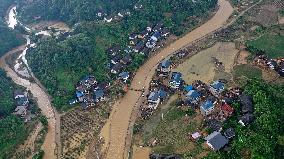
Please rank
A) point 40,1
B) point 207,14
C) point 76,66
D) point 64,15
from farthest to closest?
point 40,1
point 64,15
point 207,14
point 76,66

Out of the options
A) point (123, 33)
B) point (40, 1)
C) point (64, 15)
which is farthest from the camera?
point (40, 1)

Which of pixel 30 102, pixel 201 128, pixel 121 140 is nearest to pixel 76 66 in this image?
pixel 30 102

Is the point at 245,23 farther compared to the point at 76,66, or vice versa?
the point at 245,23

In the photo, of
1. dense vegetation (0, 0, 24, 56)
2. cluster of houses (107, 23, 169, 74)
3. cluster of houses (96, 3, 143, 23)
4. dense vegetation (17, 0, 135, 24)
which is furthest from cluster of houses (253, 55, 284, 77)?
dense vegetation (0, 0, 24, 56)

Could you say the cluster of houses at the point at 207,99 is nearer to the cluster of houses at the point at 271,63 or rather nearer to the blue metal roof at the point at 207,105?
the blue metal roof at the point at 207,105

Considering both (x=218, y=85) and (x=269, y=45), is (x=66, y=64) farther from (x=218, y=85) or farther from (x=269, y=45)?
(x=269, y=45)

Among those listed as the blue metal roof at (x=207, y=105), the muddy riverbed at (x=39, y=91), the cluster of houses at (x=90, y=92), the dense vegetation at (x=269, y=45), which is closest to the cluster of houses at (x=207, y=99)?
the blue metal roof at (x=207, y=105)

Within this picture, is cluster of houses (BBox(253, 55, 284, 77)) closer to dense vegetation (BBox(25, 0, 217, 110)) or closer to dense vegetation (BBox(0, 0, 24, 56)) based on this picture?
dense vegetation (BBox(25, 0, 217, 110))

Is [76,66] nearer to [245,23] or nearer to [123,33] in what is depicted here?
[123,33]
